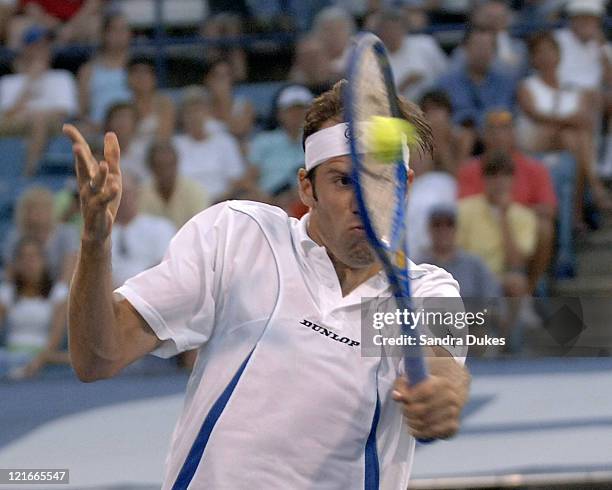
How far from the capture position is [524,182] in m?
7.27

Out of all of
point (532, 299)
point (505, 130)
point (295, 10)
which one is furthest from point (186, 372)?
point (295, 10)

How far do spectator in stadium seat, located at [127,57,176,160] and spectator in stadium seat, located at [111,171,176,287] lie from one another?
817 mm

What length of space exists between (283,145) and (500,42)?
1.56 m

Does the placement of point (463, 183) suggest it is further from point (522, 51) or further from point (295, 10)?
point (295, 10)

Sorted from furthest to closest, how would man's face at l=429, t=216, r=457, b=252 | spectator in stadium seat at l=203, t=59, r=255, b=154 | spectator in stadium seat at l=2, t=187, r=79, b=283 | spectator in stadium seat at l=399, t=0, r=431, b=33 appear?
spectator in stadium seat at l=399, t=0, r=431, b=33
spectator in stadium seat at l=203, t=59, r=255, b=154
spectator in stadium seat at l=2, t=187, r=79, b=283
man's face at l=429, t=216, r=457, b=252

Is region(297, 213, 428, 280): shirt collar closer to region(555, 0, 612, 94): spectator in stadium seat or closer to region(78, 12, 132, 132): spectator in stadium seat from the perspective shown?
region(555, 0, 612, 94): spectator in stadium seat

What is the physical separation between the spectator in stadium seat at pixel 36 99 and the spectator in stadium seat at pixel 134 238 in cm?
171

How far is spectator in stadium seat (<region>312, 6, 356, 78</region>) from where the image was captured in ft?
28.1

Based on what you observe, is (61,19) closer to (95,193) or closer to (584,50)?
(584,50)

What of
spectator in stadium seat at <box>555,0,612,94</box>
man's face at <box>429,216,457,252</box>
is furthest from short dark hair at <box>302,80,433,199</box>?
spectator in stadium seat at <box>555,0,612,94</box>

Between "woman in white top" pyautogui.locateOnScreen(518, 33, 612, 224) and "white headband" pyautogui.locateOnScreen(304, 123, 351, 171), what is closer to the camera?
"white headband" pyautogui.locateOnScreen(304, 123, 351, 171)

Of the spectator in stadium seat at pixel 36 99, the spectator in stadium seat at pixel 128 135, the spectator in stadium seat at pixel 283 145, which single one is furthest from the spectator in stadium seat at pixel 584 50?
the spectator in stadium seat at pixel 36 99

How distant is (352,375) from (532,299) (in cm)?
372

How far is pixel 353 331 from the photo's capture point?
294cm
